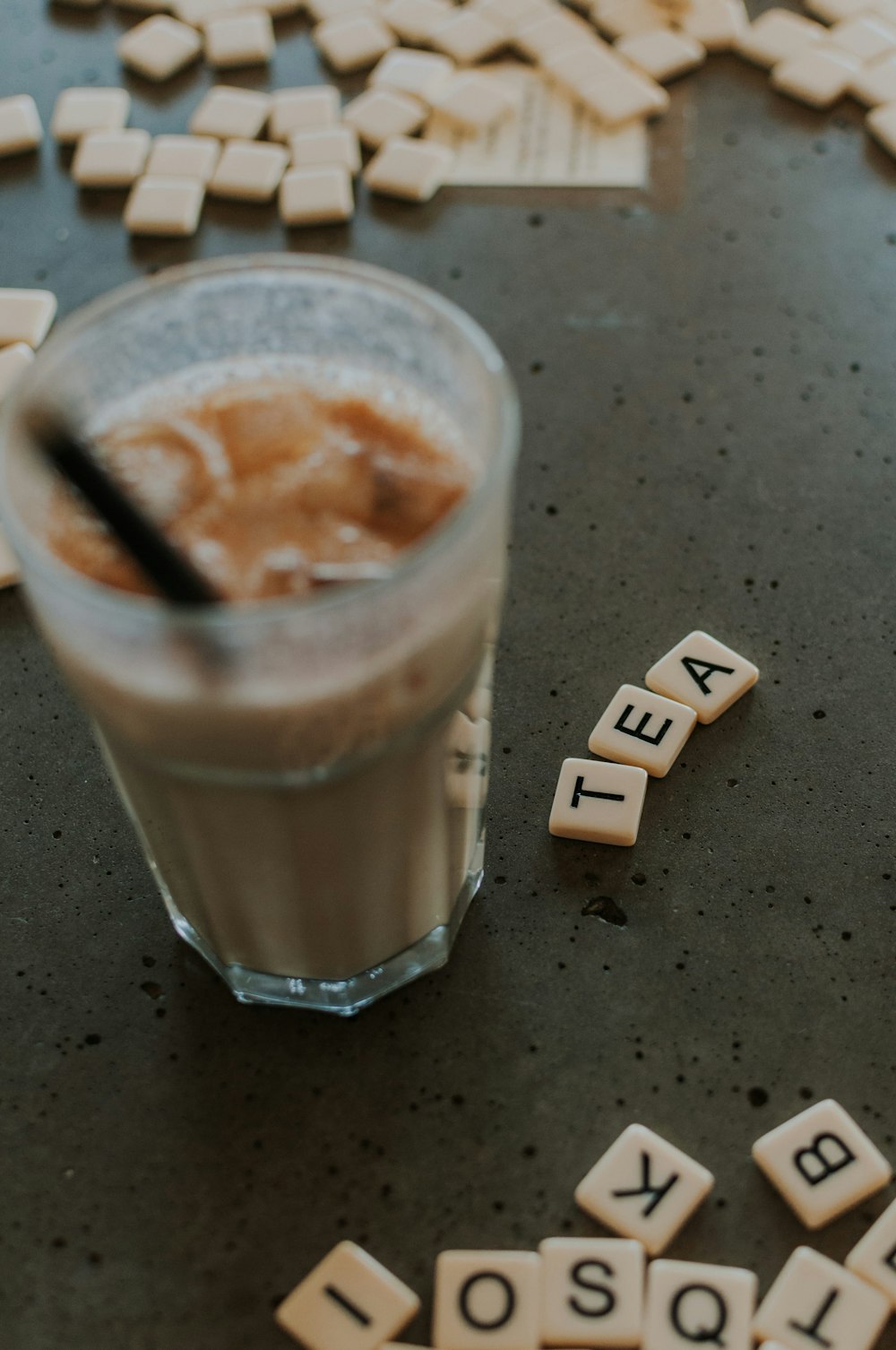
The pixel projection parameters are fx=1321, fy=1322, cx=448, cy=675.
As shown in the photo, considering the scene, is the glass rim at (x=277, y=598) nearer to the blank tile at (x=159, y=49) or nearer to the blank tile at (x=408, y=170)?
the blank tile at (x=408, y=170)

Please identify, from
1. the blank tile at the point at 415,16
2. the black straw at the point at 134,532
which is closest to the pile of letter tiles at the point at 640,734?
the black straw at the point at 134,532

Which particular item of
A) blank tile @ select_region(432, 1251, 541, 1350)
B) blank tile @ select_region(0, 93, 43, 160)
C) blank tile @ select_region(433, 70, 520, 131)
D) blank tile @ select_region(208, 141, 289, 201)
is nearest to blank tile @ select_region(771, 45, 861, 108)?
blank tile @ select_region(433, 70, 520, 131)

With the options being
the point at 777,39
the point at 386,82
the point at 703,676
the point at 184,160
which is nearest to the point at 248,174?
the point at 184,160

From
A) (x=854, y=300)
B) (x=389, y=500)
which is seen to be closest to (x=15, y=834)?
(x=389, y=500)

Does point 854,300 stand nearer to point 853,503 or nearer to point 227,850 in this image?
point 853,503

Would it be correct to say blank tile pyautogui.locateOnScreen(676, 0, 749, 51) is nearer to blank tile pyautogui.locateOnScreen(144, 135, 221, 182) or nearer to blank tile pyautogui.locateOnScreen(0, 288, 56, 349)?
blank tile pyautogui.locateOnScreen(144, 135, 221, 182)

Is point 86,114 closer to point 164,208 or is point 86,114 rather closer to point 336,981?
point 164,208
